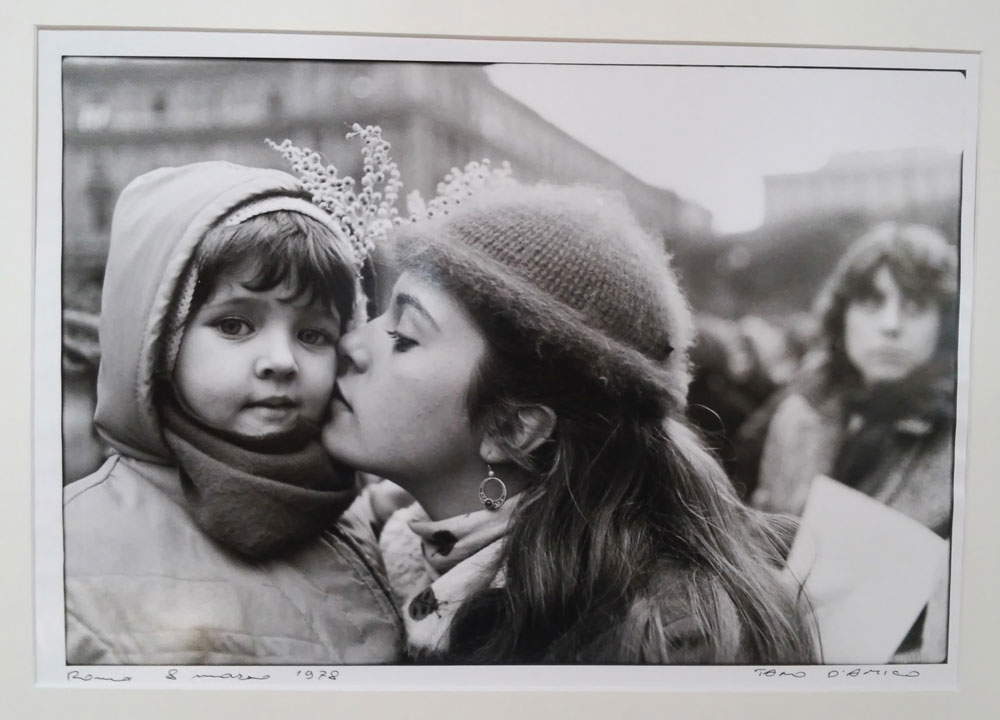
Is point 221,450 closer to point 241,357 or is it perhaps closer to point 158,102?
point 241,357

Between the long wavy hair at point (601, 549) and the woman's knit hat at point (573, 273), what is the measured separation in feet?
0.18

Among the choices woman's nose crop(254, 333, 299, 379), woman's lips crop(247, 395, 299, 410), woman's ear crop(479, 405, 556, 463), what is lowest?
woman's ear crop(479, 405, 556, 463)

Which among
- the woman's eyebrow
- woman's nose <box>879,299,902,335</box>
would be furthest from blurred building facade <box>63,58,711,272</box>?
woman's nose <box>879,299,902,335</box>

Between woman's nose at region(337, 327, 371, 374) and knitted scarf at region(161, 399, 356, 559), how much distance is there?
12 centimetres

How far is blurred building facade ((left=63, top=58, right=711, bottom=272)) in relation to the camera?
124cm

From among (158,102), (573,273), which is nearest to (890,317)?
(573,273)

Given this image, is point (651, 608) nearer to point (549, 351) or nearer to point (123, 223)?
point (549, 351)

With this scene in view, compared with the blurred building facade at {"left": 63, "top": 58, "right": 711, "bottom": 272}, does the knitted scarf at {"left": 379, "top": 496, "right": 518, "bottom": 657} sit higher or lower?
lower

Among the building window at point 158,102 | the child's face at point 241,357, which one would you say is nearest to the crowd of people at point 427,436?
the child's face at point 241,357

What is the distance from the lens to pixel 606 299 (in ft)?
4.04

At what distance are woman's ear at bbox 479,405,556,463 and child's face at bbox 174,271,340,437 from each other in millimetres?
324

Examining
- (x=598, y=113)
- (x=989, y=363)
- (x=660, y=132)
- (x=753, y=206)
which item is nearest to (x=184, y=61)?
(x=598, y=113)

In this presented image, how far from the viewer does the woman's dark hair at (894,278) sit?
1.28 m

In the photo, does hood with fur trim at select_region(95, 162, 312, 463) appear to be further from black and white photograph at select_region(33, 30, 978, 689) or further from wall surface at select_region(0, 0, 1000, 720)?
wall surface at select_region(0, 0, 1000, 720)
